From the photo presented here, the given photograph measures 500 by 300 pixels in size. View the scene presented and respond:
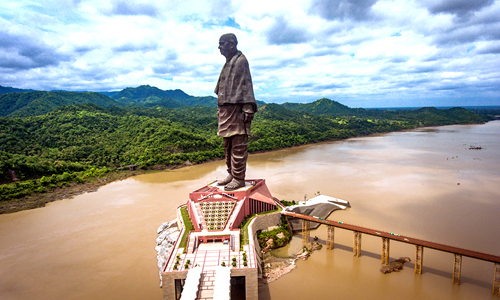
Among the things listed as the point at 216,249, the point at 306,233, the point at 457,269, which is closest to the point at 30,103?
the point at 216,249

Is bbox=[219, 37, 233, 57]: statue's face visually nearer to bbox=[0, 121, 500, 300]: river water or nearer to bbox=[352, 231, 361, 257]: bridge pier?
bbox=[0, 121, 500, 300]: river water

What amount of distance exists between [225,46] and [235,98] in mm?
3195

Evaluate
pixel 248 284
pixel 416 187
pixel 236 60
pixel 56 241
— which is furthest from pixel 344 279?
pixel 416 187

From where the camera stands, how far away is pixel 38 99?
272 feet

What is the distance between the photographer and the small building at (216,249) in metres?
11.6

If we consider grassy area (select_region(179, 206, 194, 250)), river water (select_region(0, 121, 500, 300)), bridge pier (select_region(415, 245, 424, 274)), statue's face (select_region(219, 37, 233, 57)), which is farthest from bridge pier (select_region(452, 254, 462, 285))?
statue's face (select_region(219, 37, 233, 57))

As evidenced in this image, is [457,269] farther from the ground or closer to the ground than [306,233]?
closer to the ground

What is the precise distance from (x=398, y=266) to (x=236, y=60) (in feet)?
46.0

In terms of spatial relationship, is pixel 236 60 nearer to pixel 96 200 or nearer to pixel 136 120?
pixel 96 200

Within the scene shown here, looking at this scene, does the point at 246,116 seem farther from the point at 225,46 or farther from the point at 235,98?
the point at 225,46

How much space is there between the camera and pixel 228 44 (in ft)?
57.1

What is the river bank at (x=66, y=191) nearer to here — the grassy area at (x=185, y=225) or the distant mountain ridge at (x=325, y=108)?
the grassy area at (x=185, y=225)

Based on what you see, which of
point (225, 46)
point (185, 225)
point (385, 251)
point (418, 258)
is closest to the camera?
point (418, 258)

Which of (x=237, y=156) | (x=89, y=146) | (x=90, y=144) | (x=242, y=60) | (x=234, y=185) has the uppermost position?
(x=242, y=60)
